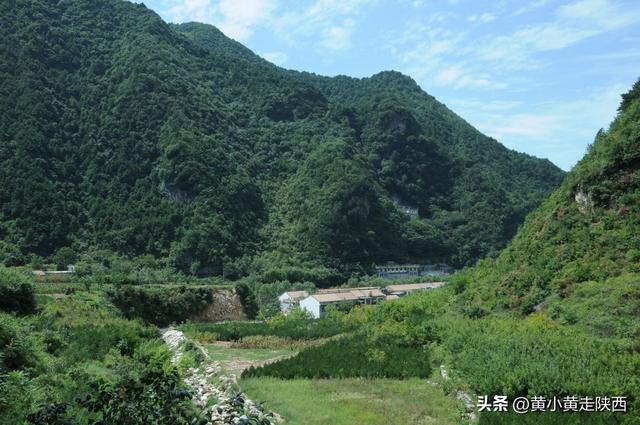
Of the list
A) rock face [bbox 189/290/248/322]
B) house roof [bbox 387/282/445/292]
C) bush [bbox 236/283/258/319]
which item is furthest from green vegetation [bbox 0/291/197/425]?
house roof [bbox 387/282/445/292]

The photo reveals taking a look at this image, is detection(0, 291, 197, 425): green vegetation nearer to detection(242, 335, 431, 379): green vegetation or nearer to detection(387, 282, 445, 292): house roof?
detection(242, 335, 431, 379): green vegetation

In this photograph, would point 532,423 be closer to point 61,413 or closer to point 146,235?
point 61,413

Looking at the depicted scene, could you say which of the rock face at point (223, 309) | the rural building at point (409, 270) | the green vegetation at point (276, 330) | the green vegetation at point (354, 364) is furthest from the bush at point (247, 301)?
the rural building at point (409, 270)

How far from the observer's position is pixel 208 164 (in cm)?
9612

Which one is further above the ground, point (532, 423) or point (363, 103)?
point (363, 103)

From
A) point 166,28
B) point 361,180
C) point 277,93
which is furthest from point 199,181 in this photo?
point 166,28

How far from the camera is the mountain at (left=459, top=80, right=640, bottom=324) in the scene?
18.2m

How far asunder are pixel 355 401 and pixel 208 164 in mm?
86527

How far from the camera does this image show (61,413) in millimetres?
7730

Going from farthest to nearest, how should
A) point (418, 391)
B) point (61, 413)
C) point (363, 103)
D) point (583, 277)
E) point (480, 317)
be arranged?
point (363, 103) → point (480, 317) → point (583, 277) → point (418, 391) → point (61, 413)

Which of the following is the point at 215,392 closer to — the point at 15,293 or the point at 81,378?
the point at 81,378

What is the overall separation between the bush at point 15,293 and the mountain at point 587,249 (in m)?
18.4

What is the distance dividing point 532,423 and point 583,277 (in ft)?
39.4

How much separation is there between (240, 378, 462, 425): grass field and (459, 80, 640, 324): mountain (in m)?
6.31
